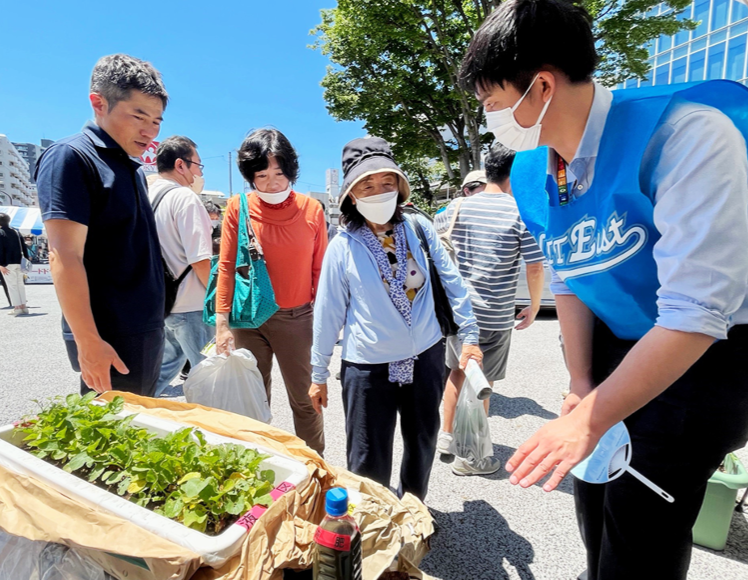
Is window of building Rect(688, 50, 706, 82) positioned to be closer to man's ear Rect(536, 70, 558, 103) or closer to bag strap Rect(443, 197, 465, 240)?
bag strap Rect(443, 197, 465, 240)

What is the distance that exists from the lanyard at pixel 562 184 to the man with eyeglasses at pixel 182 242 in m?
2.19

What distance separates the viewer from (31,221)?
1738 centimetres

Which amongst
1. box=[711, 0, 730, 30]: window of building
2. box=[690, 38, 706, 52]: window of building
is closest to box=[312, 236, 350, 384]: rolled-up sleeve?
box=[711, 0, 730, 30]: window of building

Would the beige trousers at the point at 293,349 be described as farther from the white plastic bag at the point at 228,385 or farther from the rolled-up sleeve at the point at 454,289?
the rolled-up sleeve at the point at 454,289

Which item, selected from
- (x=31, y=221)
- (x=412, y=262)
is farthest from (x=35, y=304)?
(x=412, y=262)

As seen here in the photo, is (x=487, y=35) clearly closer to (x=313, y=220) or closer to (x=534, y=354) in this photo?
(x=313, y=220)

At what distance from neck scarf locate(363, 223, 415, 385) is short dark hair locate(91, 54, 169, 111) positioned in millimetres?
1121

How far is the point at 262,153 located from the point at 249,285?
2.55ft

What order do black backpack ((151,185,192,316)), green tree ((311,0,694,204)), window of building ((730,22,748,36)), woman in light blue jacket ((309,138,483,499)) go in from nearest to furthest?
woman in light blue jacket ((309,138,483,499)), black backpack ((151,185,192,316)), green tree ((311,0,694,204)), window of building ((730,22,748,36))

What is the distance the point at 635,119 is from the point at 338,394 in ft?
13.0

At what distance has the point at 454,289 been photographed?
88.8 inches

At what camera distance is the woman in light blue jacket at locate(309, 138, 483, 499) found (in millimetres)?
2018

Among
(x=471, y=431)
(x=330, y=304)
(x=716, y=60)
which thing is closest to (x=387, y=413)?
(x=330, y=304)

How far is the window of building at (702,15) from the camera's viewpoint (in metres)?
20.8
